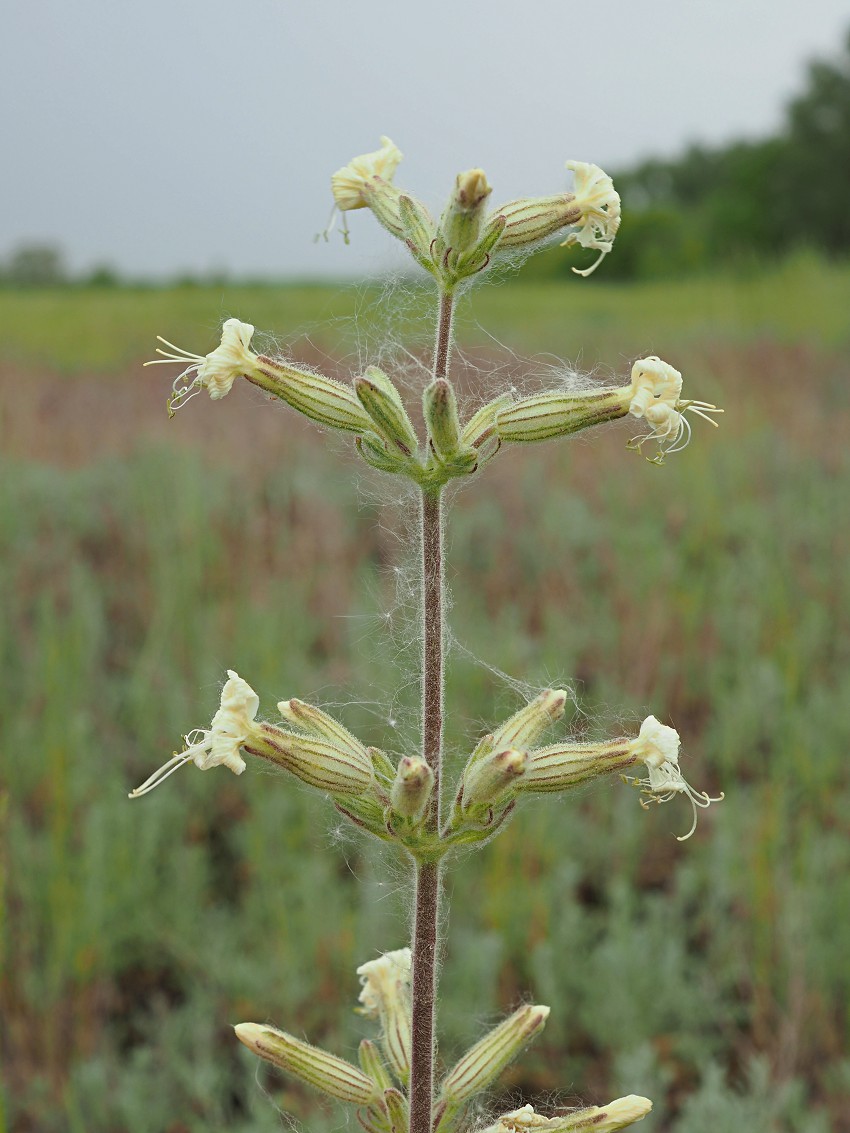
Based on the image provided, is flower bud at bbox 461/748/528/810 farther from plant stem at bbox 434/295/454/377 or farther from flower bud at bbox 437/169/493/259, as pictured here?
flower bud at bbox 437/169/493/259

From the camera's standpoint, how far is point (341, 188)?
52.9 inches

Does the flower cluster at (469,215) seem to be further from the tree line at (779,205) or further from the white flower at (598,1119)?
the tree line at (779,205)

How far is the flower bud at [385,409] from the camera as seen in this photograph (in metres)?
1.21

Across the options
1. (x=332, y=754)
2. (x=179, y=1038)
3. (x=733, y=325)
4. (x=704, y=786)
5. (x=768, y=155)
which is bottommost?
(x=179, y=1038)

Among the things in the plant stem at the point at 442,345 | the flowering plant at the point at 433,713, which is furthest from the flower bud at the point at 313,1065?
the plant stem at the point at 442,345

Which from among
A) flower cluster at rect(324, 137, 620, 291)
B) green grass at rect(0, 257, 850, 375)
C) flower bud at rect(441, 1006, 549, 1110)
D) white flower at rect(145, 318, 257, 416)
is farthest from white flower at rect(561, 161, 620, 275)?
green grass at rect(0, 257, 850, 375)

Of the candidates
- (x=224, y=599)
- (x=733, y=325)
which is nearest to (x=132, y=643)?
(x=224, y=599)

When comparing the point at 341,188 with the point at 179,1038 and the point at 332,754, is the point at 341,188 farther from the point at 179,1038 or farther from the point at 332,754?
the point at 179,1038

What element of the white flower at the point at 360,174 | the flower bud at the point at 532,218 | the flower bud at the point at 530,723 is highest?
the white flower at the point at 360,174

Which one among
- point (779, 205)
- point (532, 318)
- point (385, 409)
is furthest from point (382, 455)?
point (779, 205)

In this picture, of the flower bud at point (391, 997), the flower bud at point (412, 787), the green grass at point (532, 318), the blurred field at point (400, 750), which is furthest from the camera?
the green grass at point (532, 318)

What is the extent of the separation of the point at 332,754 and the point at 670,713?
8.99 feet

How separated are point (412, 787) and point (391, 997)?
0.52 m

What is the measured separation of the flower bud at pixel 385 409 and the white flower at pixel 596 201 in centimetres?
33
